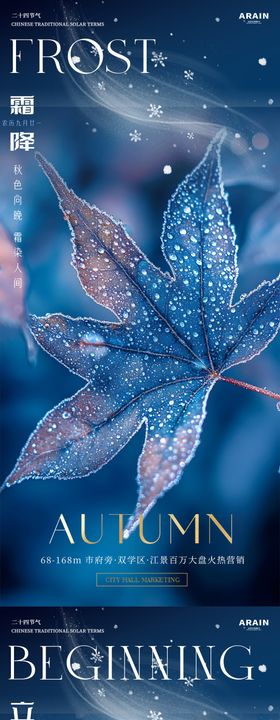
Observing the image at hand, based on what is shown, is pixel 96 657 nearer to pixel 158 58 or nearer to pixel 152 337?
pixel 152 337

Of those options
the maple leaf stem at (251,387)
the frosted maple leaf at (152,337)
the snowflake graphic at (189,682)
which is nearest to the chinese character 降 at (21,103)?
the frosted maple leaf at (152,337)

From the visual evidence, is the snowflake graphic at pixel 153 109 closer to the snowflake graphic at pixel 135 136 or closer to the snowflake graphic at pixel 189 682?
the snowflake graphic at pixel 135 136

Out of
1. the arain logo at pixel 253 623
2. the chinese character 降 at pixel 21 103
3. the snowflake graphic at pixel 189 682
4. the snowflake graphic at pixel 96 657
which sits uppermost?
the chinese character 降 at pixel 21 103

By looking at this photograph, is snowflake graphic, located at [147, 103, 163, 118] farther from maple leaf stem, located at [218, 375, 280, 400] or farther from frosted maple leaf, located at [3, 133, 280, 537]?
maple leaf stem, located at [218, 375, 280, 400]

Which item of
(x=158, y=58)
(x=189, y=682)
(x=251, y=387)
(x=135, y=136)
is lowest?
(x=189, y=682)

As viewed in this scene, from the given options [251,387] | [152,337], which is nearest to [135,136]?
[152,337]

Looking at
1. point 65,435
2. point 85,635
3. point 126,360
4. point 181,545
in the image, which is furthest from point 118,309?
point 85,635
